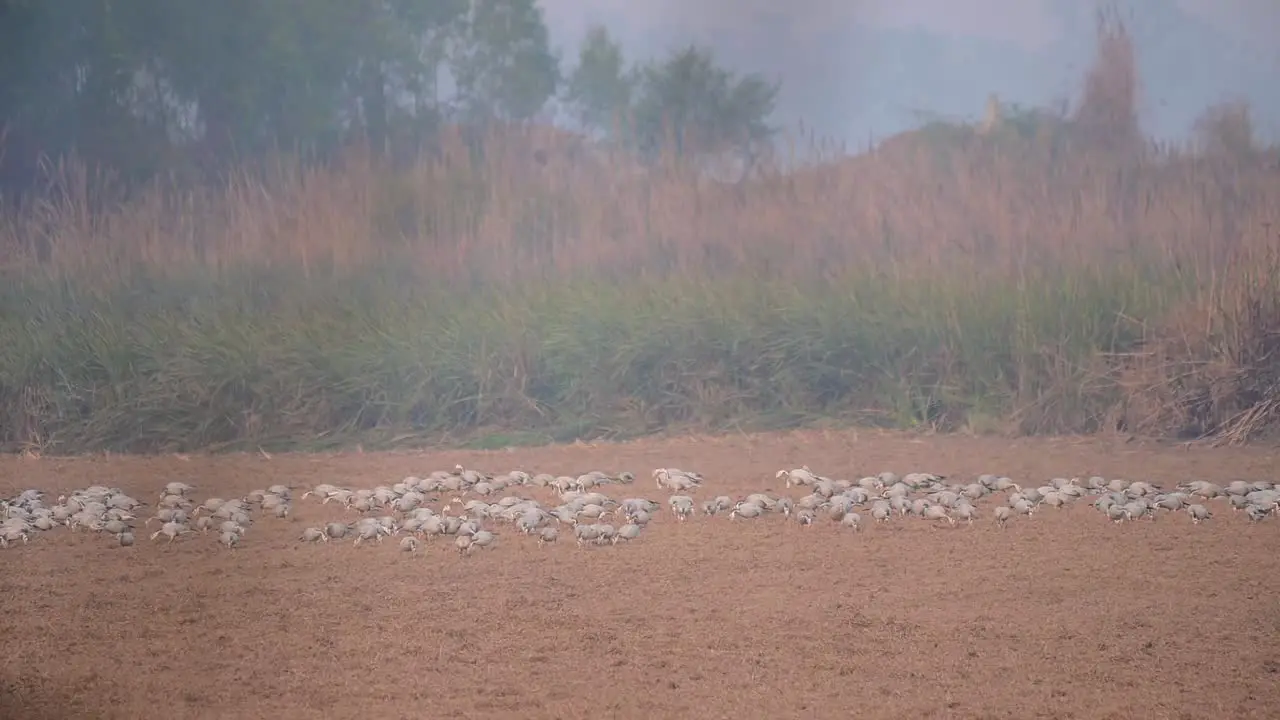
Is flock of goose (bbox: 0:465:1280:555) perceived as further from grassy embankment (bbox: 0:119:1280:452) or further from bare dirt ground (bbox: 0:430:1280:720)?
grassy embankment (bbox: 0:119:1280:452)

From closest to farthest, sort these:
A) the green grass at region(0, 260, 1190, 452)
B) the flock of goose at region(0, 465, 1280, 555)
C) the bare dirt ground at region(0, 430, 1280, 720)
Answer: the bare dirt ground at region(0, 430, 1280, 720)
the flock of goose at region(0, 465, 1280, 555)
the green grass at region(0, 260, 1190, 452)

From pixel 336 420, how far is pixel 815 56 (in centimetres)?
245

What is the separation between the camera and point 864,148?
5.14 meters

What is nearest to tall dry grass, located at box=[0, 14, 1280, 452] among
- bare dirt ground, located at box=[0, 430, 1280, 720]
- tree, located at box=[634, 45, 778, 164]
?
tree, located at box=[634, 45, 778, 164]

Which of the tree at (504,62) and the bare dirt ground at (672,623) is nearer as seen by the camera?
the bare dirt ground at (672,623)

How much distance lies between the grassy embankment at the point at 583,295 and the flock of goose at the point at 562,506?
94cm

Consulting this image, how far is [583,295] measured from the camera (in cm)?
549

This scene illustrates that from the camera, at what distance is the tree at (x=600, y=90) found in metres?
5.20

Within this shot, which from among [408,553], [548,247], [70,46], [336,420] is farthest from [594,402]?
[70,46]

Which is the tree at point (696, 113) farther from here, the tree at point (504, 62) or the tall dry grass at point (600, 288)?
the tree at point (504, 62)

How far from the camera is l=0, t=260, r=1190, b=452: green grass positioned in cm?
519

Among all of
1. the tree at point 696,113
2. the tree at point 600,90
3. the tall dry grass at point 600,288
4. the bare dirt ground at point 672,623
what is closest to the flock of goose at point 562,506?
the bare dirt ground at point 672,623

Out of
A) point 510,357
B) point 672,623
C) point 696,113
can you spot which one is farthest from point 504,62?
point 672,623

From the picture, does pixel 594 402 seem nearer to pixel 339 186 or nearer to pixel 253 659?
pixel 339 186
